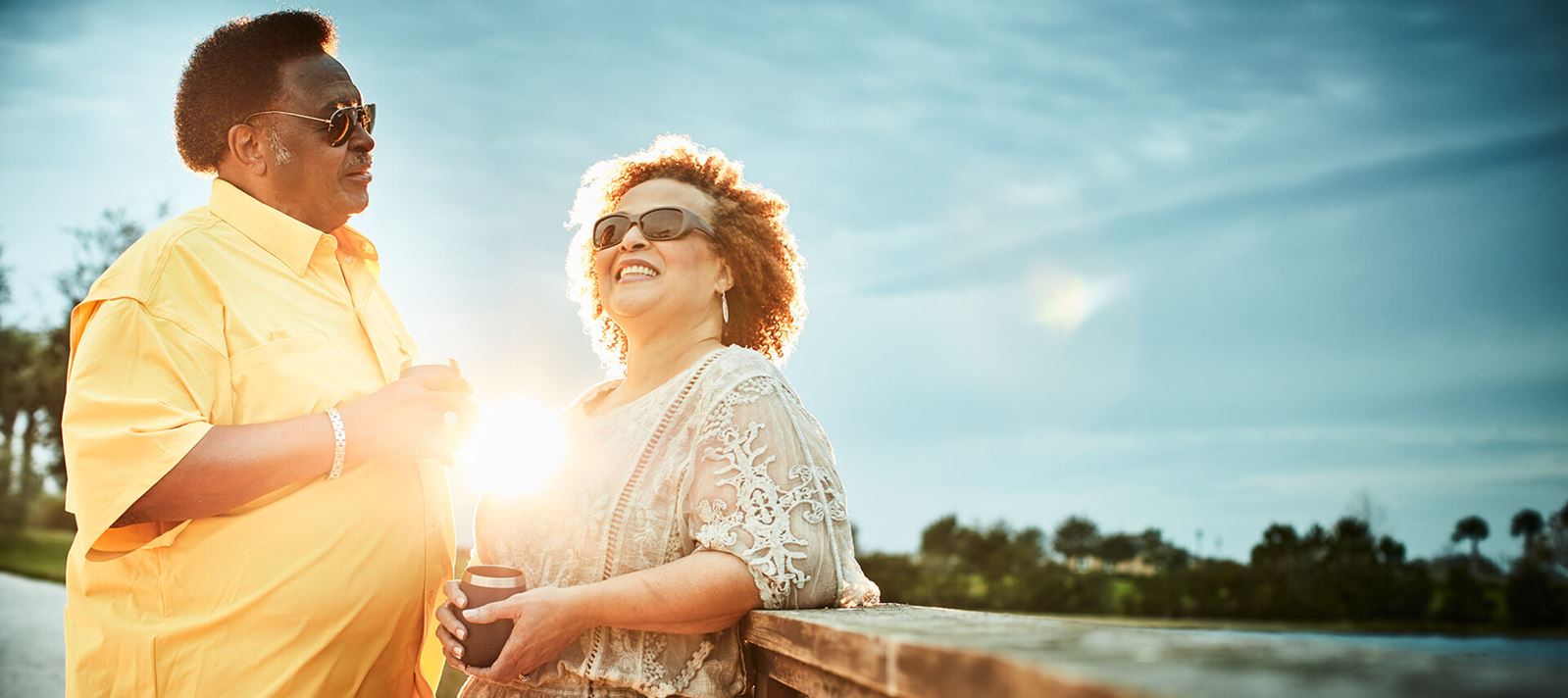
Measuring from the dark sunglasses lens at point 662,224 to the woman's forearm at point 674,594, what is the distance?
1041 mm

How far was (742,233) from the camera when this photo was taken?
119 inches

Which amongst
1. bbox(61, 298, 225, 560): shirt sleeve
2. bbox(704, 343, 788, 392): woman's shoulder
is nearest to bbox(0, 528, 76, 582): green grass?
bbox(61, 298, 225, 560): shirt sleeve

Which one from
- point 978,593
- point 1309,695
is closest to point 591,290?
point 1309,695

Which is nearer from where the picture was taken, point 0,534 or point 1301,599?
point 0,534

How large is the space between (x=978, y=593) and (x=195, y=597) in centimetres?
5741

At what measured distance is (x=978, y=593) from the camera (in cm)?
5700

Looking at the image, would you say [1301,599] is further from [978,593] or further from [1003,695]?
[1003,695]

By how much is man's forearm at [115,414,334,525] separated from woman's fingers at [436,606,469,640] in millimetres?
499

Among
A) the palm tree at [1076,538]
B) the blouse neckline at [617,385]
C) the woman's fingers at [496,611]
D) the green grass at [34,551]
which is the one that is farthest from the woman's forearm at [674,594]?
the palm tree at [1076,538]

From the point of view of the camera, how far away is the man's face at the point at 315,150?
308 cm

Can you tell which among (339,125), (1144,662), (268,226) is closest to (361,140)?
(339,125)

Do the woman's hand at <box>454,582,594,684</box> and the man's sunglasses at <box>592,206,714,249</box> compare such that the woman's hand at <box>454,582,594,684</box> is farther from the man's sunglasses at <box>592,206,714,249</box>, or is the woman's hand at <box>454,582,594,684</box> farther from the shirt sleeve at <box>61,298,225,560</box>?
the man's sunglasses at <box>592,206,714,249</box>

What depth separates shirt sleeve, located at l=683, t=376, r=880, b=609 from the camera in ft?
7.15

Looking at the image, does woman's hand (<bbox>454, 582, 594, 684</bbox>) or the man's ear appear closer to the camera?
woman's hand (<bbox>454, 582, 594, 684</bbox>)
